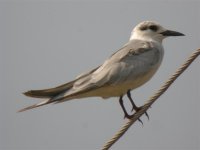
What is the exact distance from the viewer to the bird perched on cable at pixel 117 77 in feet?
30.1

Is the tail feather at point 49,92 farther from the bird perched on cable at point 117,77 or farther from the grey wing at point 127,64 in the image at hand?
the grey wing at point 127,64

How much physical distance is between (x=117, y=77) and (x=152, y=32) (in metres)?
1.57

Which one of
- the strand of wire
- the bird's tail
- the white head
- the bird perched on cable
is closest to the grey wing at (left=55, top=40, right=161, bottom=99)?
the bird perched on cable

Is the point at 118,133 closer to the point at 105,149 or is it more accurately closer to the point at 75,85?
the point at 105,149

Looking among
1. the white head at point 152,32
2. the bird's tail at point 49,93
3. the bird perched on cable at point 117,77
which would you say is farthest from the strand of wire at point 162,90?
the white head at point 152,32

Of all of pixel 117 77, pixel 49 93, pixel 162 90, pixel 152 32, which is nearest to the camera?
pixel 162 90

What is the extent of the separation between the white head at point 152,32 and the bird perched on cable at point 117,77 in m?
0.27

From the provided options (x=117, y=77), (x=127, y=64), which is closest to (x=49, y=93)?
(x=117, y=77)

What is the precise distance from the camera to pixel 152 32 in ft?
35.0

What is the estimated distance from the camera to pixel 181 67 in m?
8.08

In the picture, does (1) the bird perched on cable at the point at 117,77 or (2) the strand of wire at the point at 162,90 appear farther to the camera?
(1) the bird perched on cable at the point at 117,77

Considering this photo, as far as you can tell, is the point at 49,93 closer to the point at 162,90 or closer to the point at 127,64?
the point at 127,64

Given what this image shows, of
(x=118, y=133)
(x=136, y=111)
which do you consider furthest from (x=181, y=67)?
(x=136, y=111)

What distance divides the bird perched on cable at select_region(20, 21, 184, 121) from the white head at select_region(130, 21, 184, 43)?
272 mm
